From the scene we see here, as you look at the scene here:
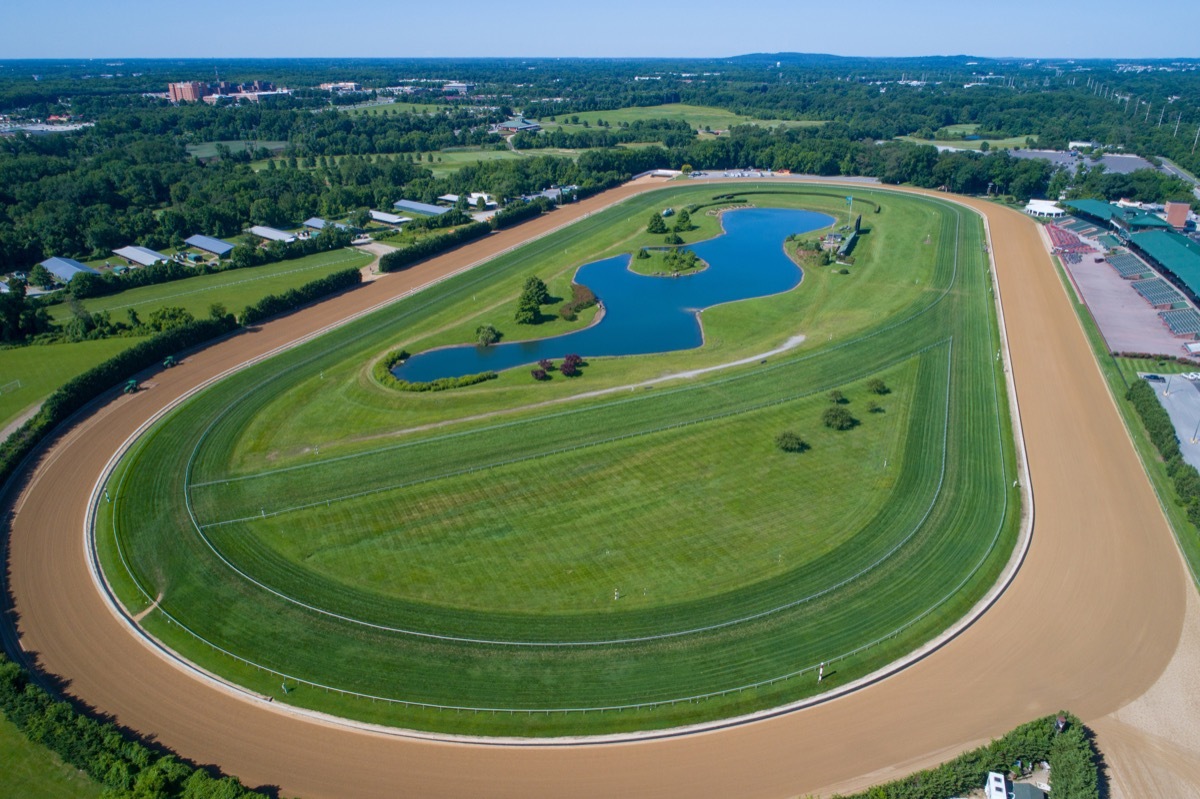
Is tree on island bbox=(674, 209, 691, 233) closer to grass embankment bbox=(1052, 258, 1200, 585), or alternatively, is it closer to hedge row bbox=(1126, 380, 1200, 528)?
grass embankment bbox=(1052, 258, 1200, 585)

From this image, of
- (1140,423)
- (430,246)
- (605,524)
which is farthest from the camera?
(430,246)

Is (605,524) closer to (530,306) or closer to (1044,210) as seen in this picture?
(530,306)

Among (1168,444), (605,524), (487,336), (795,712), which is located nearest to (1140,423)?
(1168,444)

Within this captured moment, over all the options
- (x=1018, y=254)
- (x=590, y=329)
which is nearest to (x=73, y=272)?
(x=590, y=329)

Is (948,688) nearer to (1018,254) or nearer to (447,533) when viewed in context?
(447,533)

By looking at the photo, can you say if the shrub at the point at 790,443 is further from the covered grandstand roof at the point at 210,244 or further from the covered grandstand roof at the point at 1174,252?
the covered grandstand roof at the point at 210,244

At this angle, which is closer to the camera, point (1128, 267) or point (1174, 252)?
point (1174, 252)

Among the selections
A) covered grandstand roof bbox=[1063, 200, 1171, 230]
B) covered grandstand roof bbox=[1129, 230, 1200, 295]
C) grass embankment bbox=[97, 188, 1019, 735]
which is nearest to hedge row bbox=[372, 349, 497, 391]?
grass embankment bbox=[97, 188, 1019, 735]
